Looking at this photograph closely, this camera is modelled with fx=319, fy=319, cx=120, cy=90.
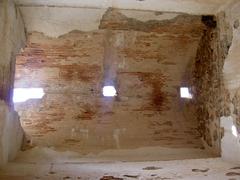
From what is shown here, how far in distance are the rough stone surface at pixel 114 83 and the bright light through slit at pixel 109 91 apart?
0.07 m

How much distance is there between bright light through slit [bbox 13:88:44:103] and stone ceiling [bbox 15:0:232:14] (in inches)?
57.2

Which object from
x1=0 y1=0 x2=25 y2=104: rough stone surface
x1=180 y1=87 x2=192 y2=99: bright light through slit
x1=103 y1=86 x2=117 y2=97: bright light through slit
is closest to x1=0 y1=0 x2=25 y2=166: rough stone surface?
x1=0 y1=0 x2=25 y2=104: rough stone surface

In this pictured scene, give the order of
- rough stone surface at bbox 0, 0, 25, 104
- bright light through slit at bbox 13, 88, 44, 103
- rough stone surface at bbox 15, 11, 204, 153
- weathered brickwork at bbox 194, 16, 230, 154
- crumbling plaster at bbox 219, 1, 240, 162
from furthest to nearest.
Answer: bright light through slit at bbox 13, 88, 44, 103 < rough stone surface at bbox 15, 11, 204, 153 < weathered brickwork at bbox 194, 16, 230, 154 < crumbling plaster at bbox 219, 1, 240, 162 < rough stone surface at bbox 0, 0, 25, 104

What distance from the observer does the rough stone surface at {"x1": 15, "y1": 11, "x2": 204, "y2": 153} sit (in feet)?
14.8

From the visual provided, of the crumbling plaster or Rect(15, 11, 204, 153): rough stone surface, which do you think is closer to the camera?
the crumbling plaster

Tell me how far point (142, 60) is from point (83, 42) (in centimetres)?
94

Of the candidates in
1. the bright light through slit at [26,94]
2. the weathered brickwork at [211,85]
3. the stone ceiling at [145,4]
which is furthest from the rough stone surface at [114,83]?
the stone ceiling at [145,4]

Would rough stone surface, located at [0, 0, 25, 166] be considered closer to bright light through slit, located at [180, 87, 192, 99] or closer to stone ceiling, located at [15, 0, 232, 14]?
stone ceiling, located at [15, 0, 232, 14]

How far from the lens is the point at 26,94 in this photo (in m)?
4.75

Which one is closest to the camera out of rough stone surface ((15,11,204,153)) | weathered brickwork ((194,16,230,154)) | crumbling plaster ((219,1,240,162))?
crumbling plaster ((219,1,240,162))

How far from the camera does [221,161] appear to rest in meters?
3.70

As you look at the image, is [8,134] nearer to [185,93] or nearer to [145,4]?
[145,4]

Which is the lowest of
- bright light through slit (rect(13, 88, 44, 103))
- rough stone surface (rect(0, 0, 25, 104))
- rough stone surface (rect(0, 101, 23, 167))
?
rough stone surface (rect(0, 101, 23, 167))

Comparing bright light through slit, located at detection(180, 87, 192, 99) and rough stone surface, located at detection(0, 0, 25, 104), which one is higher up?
rough stone surface, located at detection(0, 0, 25, 104)
